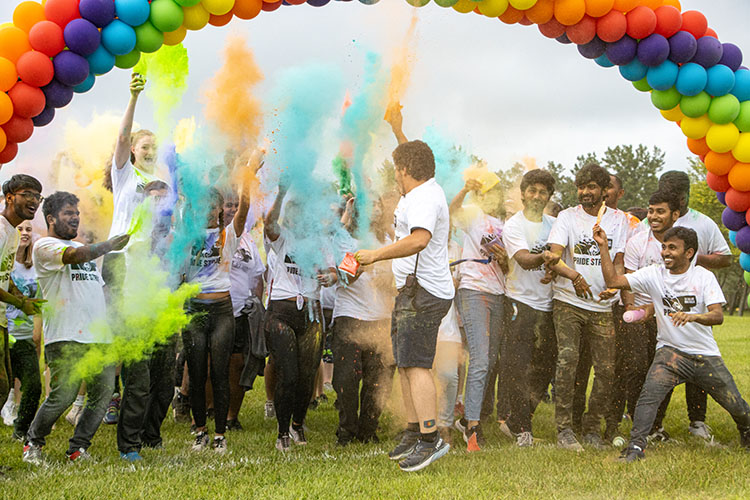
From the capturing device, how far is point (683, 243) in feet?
17.6

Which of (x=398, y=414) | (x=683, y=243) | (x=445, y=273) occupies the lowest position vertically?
(x=398, y=414)

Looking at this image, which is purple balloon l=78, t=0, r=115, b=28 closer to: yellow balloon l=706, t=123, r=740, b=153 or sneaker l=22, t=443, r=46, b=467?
sneaker l=22, t=443, r=46, b=467

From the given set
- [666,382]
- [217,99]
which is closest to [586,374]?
[666,382]

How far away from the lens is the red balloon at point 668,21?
5281 mm

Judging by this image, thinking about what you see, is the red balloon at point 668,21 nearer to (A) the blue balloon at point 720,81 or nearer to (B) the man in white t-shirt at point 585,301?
(A) the blue balloon at point 720,81

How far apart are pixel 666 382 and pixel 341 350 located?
102 inches

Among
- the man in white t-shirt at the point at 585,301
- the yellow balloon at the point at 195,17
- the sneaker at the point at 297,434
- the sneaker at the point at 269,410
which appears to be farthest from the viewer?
the sneaker at the point at 269,410

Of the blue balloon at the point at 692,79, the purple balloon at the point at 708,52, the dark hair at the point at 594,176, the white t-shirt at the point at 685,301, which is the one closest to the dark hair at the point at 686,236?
the white t-shirt at the point at 685,301

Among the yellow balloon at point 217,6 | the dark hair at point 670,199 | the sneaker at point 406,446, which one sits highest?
the yellow balloon at point 217,6

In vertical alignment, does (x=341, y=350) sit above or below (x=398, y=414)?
above

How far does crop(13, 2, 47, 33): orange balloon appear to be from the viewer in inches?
181

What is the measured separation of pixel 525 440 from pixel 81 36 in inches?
179

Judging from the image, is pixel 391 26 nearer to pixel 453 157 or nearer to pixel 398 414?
pixel 453 157

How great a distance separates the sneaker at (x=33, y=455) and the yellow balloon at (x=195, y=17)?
324 cm
